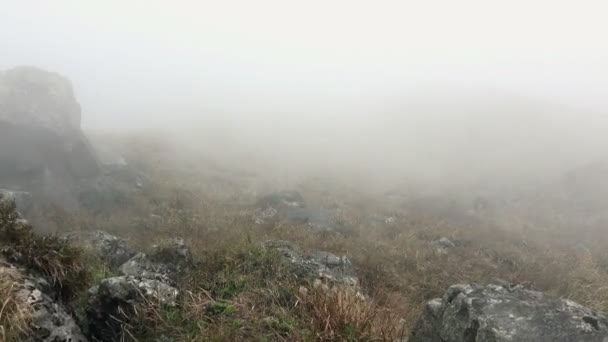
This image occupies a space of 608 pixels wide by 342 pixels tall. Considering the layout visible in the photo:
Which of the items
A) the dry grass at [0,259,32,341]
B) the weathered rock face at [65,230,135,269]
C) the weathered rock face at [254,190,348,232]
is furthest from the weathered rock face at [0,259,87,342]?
the weathered rock face at [254,190,348,232]

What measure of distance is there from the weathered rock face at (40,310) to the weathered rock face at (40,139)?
15.7 metres

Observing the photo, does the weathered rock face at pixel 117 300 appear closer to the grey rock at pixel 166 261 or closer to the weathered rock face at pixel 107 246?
the grey rock at pixel 166 261

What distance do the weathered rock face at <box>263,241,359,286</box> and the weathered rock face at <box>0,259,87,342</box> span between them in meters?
4.02

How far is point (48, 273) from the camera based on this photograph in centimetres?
567

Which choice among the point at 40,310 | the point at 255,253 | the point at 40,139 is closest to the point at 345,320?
the point at 40,310

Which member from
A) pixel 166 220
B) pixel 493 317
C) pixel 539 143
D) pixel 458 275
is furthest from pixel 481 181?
pixel 493 317

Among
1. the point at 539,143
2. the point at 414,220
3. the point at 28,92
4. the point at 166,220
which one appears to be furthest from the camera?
the point at 539,143

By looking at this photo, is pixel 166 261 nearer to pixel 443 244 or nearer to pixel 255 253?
pixel 255 253

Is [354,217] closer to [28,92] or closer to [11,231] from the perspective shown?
[11,231]

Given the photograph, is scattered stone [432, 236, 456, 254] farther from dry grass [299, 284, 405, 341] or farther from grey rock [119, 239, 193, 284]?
dry grass [299, 284, 405, 341]

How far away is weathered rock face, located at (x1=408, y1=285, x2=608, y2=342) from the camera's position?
14.6 feet

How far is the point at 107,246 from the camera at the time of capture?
447 inches

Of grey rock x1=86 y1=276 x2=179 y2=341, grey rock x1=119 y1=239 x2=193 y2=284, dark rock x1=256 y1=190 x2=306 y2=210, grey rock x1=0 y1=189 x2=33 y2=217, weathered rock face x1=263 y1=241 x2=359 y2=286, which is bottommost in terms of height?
dark rock x1=256 y1=190 x2=306 y2=210

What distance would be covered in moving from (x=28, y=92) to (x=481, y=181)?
30247mm
